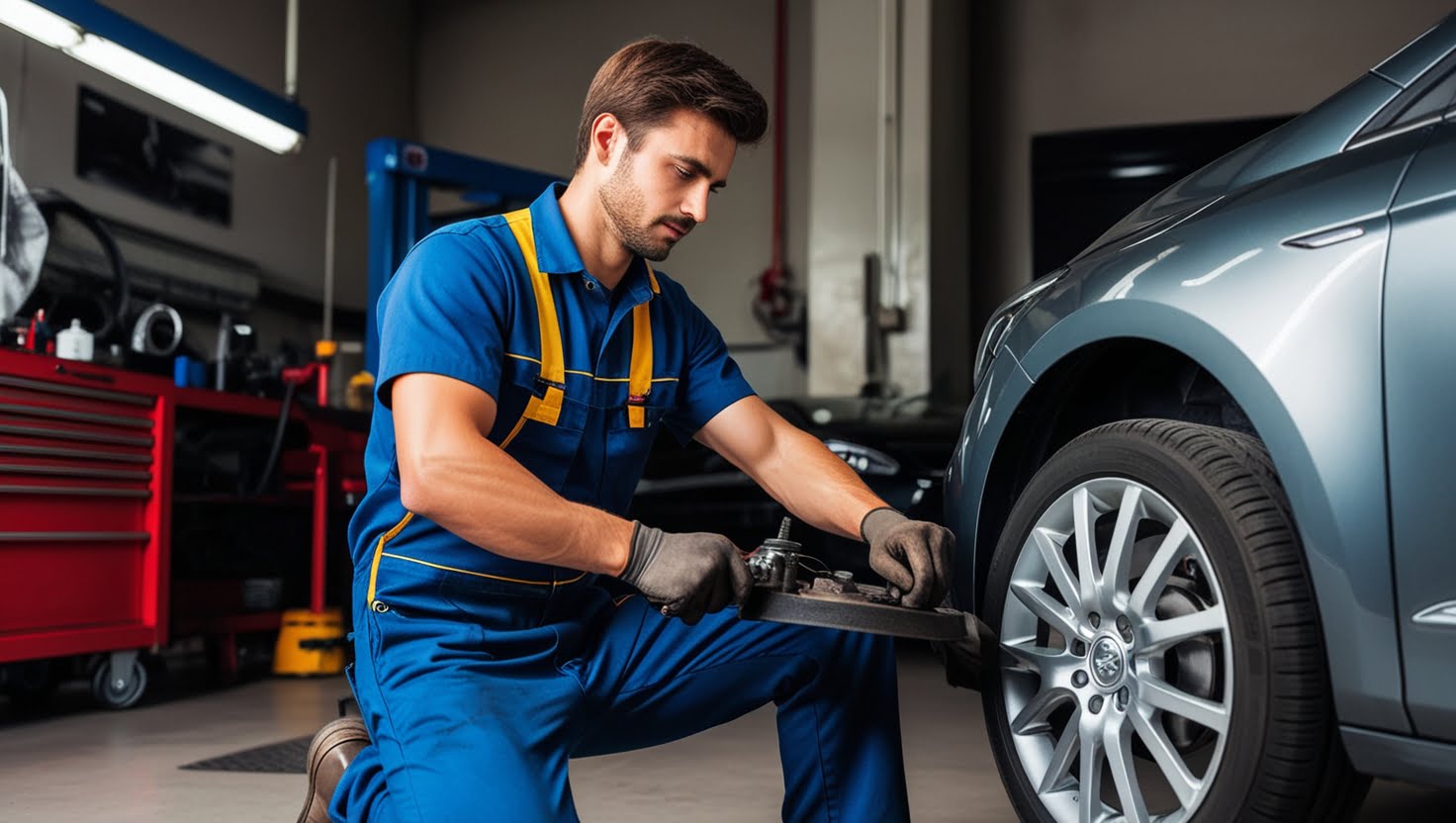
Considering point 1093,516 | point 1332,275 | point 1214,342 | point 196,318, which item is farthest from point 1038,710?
point 196,318

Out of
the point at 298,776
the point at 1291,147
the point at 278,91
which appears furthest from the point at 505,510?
the point at 278,91

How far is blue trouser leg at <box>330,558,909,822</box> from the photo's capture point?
4.43 feet

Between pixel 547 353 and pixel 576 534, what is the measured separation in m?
0.29

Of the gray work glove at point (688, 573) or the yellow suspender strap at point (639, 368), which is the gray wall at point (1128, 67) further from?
the gray work glove at point (688, 573)

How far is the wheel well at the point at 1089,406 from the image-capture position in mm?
1645

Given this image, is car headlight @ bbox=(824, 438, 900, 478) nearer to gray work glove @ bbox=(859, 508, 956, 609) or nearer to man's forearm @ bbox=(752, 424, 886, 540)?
man's forearm @ bbox=(752, 424, 886, 540)

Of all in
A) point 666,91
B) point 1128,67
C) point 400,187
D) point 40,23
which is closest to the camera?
point 666,91

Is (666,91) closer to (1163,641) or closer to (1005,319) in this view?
(1005,319)

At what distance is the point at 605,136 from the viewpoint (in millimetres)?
1619

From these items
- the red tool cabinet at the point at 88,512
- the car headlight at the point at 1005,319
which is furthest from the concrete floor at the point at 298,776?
the car headlight at the point at 1005,319

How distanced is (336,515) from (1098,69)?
5.48 meters

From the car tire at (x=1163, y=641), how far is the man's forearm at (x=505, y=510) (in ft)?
1.80

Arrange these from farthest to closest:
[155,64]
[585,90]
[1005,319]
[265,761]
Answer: [585,90] < [155,64] < [265,761] < [1005,319]

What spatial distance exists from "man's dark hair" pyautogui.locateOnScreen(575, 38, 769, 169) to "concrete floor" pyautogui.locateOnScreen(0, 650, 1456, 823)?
112cm
